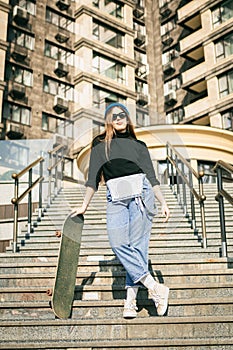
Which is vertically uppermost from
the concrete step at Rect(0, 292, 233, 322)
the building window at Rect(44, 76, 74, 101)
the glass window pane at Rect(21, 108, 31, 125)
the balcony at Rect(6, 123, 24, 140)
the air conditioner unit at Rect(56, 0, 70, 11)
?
the air conditioner unit at Rect(56, 0, 70, 11)

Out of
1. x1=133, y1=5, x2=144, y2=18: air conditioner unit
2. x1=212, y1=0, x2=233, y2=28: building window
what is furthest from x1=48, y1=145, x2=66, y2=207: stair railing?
x1=133, y1=5, x2=144, y2=18: air conditioner unit

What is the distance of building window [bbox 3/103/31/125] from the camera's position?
2735cm

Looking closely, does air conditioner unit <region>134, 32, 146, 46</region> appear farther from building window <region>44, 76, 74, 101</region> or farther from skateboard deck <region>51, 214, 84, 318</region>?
skateboard deck <region>51, 214, 84, 318</region>

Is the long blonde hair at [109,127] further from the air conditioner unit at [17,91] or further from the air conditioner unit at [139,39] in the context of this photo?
the air conditioner unit at [139,39]

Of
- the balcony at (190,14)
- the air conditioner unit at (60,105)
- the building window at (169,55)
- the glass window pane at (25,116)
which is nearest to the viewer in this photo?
the glass window pane at (25,116)

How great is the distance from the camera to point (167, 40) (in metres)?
36.0

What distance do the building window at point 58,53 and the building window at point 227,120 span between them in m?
11.2

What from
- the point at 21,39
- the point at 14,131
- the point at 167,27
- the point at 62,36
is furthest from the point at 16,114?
the point at 167,27

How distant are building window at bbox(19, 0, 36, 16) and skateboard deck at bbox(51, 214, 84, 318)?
96.0 feet

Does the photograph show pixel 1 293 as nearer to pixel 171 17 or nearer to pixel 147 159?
pixel 147 159

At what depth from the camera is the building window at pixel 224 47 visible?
Result: 27078 mm

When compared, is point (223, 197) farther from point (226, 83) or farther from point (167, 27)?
point (167, 27)

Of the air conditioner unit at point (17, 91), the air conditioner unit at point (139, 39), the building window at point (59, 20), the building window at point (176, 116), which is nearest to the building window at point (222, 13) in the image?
the building window at point (176, 116)

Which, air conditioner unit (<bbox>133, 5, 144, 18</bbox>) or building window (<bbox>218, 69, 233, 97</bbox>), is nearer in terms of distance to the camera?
building window (<bbox>218, 69, 233, 97</bbox>)
